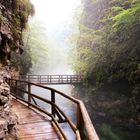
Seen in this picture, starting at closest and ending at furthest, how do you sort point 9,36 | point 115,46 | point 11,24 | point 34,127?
point 34,127 → point 9,36 → point 11,24 → point 115,46

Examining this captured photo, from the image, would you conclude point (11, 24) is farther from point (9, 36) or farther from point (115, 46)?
point (115, 46)

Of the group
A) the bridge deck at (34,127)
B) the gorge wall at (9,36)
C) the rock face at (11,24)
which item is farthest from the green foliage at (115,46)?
the bridge deck at (34,127)

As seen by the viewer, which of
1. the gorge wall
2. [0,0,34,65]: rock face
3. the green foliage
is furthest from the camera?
the green foliage

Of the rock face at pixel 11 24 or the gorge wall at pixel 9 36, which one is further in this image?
the rock face at pixel 11 24

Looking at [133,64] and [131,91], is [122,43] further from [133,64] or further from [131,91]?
[131,91]

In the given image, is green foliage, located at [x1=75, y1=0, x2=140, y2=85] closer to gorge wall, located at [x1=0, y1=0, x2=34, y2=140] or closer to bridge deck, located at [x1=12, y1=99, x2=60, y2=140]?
gorge wall, located at [x1=0, y1=0, x2=34, y2=140]

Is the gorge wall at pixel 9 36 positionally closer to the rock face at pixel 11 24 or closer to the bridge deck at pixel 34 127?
the rock face at pixel 11 24

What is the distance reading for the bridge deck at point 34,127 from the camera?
5.65 meters

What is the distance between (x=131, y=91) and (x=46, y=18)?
7935cm

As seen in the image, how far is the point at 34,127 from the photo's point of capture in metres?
6.44

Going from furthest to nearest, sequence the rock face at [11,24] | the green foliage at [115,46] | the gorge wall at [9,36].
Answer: the green foliage at [115,46] < the rock face at [11,24] < the gorge wall at [9,36]

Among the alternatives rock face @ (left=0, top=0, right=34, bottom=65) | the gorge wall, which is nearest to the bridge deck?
the gorge wall

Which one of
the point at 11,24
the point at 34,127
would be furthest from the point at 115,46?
the point at 34,127

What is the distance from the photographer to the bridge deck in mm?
5648
